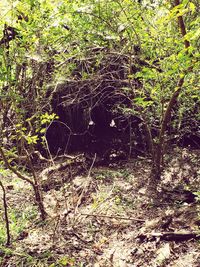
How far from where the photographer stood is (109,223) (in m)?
3.85

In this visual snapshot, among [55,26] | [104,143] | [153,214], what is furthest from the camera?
[104,143]

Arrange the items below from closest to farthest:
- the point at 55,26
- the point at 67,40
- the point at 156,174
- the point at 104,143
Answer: the point at 55,26 < the point at 67,40 < the point at 156,174 < the point at 104,143

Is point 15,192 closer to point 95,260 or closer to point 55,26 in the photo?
point 95,260

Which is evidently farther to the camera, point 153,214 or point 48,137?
point 48,137

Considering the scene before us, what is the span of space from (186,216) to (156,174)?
1.44m

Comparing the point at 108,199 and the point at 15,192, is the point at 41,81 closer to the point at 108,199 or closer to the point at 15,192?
the point at 15,192

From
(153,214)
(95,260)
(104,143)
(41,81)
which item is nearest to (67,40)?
(41,81)

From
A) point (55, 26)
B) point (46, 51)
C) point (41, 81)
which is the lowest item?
point (41, 81)

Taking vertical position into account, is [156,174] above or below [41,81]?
below

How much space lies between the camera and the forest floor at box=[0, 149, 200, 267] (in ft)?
10.3

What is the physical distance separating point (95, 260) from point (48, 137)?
3808mm

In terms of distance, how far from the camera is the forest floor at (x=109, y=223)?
314 centimetres

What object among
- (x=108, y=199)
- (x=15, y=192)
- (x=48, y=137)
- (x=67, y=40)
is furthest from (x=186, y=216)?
(x=48, y=137)

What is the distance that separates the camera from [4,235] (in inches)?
141
